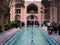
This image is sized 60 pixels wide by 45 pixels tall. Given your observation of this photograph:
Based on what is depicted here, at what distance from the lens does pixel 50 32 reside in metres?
23.8

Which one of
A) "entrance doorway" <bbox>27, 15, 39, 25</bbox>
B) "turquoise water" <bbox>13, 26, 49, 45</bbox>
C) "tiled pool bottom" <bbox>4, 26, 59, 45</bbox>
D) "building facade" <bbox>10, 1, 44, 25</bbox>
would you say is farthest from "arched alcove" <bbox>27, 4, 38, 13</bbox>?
"tiled pool bottom" <bbox>4, 26, 59, 45</bbox>

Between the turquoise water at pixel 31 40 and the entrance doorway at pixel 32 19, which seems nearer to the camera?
the turquoise water at pixel 31 40

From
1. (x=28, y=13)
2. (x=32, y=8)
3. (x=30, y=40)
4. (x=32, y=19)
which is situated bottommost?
(x=32, y=19)

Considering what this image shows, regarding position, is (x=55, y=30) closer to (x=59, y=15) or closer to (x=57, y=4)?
(x=57, y=4)

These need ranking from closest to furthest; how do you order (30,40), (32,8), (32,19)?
(30,40), (32,19), (32,8)

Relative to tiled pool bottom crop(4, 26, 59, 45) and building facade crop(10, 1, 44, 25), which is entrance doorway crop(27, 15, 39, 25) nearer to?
building facade crop(10, 1, 44, 25)

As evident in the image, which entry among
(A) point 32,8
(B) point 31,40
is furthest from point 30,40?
(A) point 32,8

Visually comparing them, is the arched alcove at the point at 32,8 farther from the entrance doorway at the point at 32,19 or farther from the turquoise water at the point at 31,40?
the turquoise water at the point at 31,40

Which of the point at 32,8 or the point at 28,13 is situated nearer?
the point at 28,13

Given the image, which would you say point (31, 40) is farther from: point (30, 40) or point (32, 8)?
point (32, 8)

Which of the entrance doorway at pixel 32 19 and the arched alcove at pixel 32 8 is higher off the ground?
the arched alcove at pixel 32 8

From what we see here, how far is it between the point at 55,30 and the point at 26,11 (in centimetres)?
4337

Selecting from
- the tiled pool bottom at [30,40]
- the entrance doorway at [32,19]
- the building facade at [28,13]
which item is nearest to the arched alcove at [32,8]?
the building facade at [28,13]

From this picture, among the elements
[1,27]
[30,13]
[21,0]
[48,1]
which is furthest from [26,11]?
[1,27]
